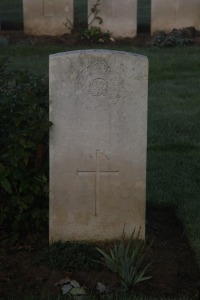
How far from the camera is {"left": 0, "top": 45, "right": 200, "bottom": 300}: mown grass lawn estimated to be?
19.0 feet

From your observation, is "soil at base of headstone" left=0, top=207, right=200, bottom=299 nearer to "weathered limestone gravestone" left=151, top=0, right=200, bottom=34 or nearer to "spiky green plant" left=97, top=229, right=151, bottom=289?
"spiky green plant" left=97, top=229, right=151, bottom=289

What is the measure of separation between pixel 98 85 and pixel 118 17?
30.3 feet

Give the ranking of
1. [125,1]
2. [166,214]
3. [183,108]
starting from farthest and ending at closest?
[125,1] < [183,108] < [166,214]

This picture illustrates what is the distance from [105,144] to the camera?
4.74 metres

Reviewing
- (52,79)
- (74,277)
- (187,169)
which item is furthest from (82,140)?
(187,169)

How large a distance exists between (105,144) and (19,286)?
1.06 meters

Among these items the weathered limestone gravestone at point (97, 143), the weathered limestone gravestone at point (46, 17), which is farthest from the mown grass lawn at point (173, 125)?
the weathered limestone gravestone at point (46, 17)

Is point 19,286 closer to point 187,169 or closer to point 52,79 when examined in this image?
point 52,79

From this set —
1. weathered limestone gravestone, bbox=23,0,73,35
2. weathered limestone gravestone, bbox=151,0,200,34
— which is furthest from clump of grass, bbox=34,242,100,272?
weathered limestone gravestone, bbox=151,0,200,34

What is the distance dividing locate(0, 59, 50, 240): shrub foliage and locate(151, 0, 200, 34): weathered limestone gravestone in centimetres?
912

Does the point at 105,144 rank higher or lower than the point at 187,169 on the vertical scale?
higher

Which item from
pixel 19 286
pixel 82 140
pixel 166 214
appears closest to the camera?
pixel 19 286

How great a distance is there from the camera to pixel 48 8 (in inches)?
545

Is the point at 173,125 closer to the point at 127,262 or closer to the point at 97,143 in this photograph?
the point at 97,143
